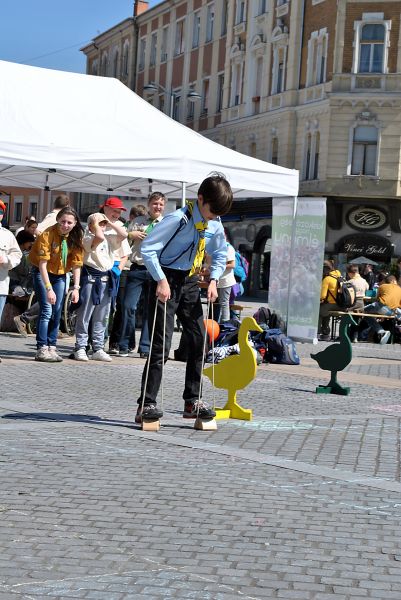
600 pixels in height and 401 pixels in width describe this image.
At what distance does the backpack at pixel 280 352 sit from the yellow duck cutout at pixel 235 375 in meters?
6.01

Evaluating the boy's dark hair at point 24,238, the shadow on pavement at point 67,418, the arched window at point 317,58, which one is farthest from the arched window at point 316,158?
the shadow on pavement at point 67,418

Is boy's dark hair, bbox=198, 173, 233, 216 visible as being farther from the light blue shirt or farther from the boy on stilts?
the light blue shirt

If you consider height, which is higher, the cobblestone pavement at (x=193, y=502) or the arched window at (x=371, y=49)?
the arched window at (x=371, y=49)

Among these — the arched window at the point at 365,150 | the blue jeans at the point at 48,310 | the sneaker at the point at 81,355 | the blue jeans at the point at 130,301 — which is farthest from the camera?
the arched window at the point at 365,150

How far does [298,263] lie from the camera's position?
18.4 metres

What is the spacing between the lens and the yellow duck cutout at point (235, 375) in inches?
356

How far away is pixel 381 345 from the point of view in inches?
867

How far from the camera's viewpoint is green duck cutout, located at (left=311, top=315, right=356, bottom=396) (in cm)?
1147

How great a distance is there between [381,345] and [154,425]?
14404 mm

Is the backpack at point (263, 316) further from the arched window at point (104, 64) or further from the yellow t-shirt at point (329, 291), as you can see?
the arched window at point (104, 64)

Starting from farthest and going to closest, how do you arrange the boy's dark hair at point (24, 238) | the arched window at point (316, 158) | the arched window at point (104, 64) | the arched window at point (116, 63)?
the arched window at point (104, 64) → the arched window at point (116, 63) → the arched window at point (316, 158) → the boy's dark hair at point (24, 238)

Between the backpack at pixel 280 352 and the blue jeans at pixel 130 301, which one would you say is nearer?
the blue jeans at pixel 130 301

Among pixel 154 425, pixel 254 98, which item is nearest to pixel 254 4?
pixel 254 98

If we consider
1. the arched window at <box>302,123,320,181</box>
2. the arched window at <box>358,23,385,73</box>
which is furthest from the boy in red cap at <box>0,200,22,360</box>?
the arched window at <box>302,123,320,181</box>
